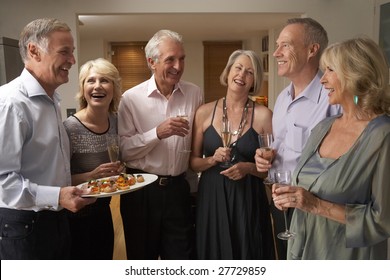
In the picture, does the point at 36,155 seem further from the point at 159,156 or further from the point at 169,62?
the point at 169,62

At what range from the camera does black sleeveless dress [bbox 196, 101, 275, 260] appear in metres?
2.11

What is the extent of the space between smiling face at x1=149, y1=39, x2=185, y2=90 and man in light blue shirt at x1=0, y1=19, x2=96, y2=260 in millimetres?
571

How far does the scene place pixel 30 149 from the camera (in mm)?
1537

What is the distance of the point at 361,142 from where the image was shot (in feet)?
4.29

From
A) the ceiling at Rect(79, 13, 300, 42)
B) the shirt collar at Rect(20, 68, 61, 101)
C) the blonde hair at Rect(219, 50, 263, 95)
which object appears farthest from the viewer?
the ceiling at Rect(79, 13, 300, 42)

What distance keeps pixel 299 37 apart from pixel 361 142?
0.73 meters

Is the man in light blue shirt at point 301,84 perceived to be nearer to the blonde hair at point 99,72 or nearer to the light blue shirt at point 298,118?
the light blue shirt at point 298,118

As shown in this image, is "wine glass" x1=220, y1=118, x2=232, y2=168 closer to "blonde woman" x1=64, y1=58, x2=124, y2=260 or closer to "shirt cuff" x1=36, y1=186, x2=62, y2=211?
"blonde woman" x1=64, y1=58, x2=124, y2=260

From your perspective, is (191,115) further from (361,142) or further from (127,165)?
(361,142)

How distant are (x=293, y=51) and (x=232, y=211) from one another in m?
0.86

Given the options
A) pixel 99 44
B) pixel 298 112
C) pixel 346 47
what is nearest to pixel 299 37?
pixel 298 112

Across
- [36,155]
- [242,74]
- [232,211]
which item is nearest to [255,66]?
[242,74]

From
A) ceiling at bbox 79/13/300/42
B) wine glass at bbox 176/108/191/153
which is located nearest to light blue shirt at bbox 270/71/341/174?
wine glass at bbox 176/108/191/153

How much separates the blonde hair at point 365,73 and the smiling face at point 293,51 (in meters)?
0.49
